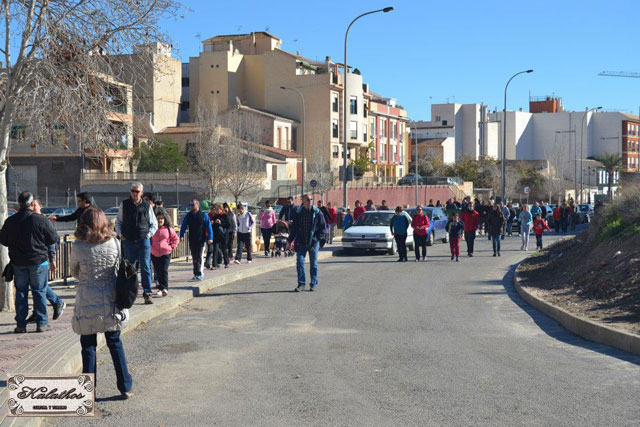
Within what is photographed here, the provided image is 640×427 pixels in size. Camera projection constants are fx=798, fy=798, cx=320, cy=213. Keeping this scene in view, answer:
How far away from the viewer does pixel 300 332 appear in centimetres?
1097

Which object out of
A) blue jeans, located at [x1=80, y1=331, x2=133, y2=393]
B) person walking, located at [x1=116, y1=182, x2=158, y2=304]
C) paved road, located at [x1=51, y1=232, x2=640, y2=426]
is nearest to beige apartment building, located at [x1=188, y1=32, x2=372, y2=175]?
paved road, located at [x1=51, y1=232, x2=640, y2=426]

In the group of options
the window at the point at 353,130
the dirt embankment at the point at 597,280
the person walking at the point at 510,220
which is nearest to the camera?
the dirt embankment at the point at 597,280

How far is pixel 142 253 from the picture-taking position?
1243cm

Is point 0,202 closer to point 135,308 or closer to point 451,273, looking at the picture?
point 135,308

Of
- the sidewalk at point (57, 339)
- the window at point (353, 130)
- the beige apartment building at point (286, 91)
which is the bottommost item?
the sidewalk at point (57, 339)

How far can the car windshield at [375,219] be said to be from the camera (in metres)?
27.5

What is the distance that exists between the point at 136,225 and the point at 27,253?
2475 millimetres

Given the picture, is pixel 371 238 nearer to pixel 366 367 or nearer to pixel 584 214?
pixel 366 367

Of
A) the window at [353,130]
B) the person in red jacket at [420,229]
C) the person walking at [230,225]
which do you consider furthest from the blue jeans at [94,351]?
the window at [353,130]

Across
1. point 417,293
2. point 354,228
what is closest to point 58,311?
point 417,293

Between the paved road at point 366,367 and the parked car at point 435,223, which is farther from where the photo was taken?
the parked car at point 435,223

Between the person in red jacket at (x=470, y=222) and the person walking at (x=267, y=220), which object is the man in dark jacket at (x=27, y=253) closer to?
the person walking at (x=267, y=220)

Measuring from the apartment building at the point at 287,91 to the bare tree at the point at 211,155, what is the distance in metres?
18.8

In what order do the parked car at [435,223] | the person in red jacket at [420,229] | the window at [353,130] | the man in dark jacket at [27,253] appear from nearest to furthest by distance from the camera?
the man in dark jacket at [27,253]
the person in red jacket at [420,229]
the parked car at [435,223]
the window at [353,130]
